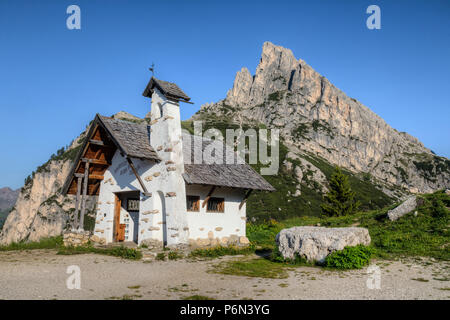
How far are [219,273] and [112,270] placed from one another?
12.3ft

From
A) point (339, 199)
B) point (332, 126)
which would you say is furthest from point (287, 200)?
point (332, 126)

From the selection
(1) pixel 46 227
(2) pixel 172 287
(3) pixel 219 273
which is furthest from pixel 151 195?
(1) pixel 46 227

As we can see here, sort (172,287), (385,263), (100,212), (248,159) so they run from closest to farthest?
1. (172,287)
2. (385,263)
3. (100,212)
4. (248,159)

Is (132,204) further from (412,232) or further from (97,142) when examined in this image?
(412,232)

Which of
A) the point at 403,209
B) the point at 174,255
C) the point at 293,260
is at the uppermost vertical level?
the point at 403,209

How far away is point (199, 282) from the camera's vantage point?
9109mm

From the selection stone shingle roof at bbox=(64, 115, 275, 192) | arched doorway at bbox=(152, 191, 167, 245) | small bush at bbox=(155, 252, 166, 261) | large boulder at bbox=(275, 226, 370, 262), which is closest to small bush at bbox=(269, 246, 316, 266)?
large boulder at bbox=(275, 226, 370, 262)

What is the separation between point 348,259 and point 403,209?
399 inches

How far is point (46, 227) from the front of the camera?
97375 millimetres

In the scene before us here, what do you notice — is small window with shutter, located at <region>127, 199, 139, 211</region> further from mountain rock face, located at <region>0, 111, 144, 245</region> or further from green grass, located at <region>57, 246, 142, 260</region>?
mountain rock face, located at <region>0, 111, 144, 245</region>

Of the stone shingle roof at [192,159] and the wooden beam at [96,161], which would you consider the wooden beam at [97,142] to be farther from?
the stone shingle roof at [192,159]

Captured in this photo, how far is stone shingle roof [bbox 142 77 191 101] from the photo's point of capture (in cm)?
1639

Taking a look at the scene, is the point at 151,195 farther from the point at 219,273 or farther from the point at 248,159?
the point at 248,159

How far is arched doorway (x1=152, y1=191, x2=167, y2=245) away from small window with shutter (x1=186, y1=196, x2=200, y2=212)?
1384 mm
